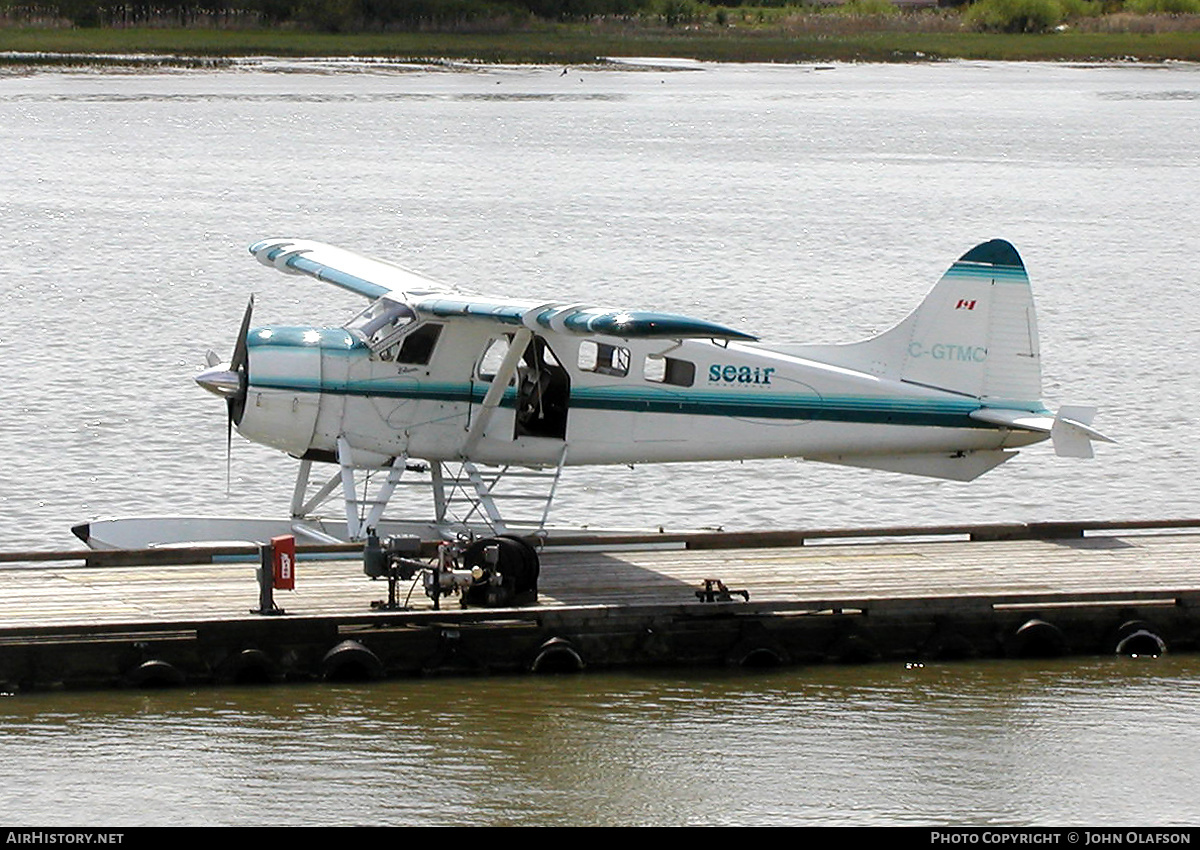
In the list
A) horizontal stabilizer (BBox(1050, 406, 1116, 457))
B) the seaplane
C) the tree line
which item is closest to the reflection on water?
horizontal stabilizer (BBox(1050, 406, 1116, 457))

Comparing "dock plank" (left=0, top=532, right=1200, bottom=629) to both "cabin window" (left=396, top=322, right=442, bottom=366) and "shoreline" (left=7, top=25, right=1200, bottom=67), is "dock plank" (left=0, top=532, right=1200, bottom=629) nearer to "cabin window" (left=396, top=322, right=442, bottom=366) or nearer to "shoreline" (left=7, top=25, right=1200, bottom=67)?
"cabin window" (left=396, top=322, right=442, bottom=366)

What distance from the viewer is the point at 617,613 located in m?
11.6

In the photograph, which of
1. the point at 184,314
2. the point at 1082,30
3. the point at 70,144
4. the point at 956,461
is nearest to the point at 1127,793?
the point at 956,461

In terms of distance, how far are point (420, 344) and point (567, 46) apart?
7094cm

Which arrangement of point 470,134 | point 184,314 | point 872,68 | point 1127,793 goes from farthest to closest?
point 872,68 < point 470,134 < point 184,314 < point 1127,793

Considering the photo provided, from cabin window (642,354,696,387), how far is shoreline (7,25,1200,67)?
209ft

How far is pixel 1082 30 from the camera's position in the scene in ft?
324

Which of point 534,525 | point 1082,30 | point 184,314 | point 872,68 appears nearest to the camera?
point 534,525

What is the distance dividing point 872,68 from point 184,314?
221 ft

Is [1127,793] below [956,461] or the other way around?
below

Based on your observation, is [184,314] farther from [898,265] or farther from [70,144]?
[70,144]

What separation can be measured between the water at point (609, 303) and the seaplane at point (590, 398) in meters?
1.98

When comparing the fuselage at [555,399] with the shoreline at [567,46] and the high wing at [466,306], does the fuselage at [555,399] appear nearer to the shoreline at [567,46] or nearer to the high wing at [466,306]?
the high wing at [466,306]

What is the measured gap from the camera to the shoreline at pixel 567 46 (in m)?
76.4
